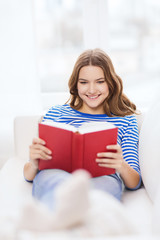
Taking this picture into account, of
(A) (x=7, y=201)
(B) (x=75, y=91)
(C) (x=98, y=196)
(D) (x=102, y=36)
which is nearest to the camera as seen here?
(C) (x=98, y=196)

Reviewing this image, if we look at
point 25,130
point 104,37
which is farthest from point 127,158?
point 104,37

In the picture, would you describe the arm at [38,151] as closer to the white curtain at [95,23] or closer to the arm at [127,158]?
the arm at [127,158]

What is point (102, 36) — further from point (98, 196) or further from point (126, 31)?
point (98, 196)

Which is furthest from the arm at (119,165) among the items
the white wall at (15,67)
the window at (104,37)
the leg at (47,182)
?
the window at (104,37)

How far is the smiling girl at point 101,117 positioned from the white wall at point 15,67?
0.63 metres

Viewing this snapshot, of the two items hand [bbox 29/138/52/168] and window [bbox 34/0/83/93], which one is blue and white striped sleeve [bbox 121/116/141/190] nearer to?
hand [bbox 29/138/52/168]

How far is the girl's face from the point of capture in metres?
1.45

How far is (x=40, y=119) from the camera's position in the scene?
1.66m

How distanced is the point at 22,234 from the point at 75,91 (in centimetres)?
102

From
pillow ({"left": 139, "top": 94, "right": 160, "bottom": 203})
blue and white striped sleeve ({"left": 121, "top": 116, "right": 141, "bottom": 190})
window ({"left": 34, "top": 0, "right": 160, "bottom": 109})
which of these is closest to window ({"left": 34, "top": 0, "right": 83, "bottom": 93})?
window ({"left": 34, "top": 0, "right": 160, "bottom": 109})

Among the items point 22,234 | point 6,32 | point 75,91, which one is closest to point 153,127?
point 75,91

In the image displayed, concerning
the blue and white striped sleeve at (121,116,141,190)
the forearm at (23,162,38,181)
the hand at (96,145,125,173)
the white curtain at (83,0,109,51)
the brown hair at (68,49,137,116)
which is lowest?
the forearm at (23,162,38,181)

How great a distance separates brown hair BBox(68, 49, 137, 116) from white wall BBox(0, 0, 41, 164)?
645 millimetres

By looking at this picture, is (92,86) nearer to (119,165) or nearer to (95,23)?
(119,165)
